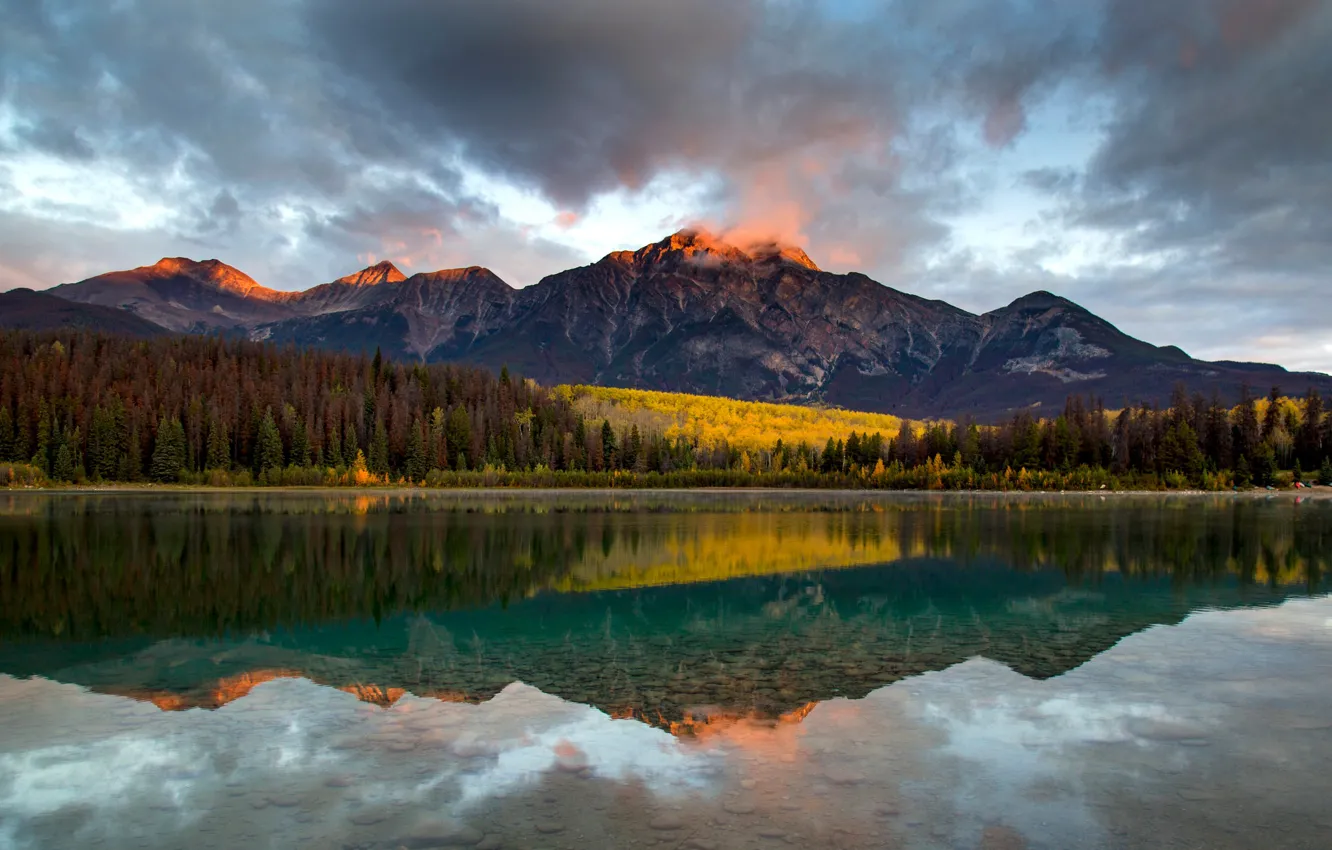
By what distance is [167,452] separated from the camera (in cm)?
15838

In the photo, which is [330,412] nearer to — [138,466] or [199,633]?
[138,466]

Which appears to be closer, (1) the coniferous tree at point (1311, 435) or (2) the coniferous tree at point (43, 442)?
(2) the coniferous tree at point (43, 442)

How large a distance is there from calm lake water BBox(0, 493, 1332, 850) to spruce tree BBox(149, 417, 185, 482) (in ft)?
438

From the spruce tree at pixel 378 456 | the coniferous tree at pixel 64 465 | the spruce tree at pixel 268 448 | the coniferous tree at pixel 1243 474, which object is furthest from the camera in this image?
the spruce tree at pixel 378 456

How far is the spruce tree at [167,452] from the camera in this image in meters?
158

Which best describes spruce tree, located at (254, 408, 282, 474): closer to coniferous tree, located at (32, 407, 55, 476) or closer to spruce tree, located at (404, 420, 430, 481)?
spruce tree, located at (404, 420, 430, 481)

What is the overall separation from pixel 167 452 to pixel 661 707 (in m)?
169

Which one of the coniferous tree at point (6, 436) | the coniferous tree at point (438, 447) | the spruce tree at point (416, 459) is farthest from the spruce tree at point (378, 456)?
the coniferous tree at point (6, 436)

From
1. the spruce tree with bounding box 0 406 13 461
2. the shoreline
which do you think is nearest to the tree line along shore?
the spruce tree with bounding box 0 406 13 461

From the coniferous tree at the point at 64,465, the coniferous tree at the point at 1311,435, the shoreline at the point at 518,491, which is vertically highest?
the coniferous tree at the point at 1311,435

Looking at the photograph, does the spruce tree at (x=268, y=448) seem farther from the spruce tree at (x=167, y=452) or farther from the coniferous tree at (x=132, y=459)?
the coniferous tree at (x=132, y=459)

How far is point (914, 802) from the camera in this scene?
488 inches

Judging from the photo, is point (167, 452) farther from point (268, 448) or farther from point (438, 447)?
point (438, 447)

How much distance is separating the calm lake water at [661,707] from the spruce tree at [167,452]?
134m
